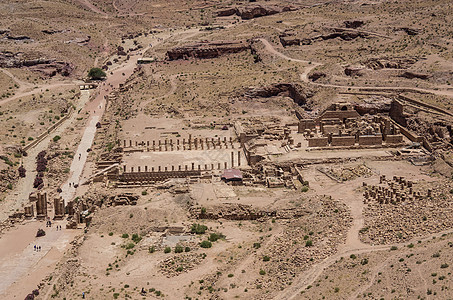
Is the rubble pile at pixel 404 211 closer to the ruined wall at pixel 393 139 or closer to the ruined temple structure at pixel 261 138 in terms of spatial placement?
the ruined wall at pixel 393 139

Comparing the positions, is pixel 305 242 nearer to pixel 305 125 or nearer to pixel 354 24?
pixel 305 125

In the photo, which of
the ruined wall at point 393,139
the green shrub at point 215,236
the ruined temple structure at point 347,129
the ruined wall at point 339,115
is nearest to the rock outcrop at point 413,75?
the ruined temple structure at point 347,129

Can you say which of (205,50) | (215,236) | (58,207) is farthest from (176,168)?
(205,50)

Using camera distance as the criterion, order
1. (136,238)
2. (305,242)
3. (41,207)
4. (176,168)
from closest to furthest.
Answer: (305,242), (136,238), (41,207), (176,168)

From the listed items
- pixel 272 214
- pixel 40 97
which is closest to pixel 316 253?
pixel 272 214

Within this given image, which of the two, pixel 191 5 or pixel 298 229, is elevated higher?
pixel 191 5

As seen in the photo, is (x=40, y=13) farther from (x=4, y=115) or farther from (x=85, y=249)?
(x=85, y=249)
